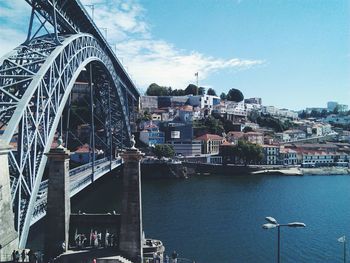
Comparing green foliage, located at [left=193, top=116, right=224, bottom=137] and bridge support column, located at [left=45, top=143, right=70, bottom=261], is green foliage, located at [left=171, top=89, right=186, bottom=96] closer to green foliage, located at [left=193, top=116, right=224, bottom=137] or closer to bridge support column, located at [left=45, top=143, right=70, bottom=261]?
green foliage, located at [left=193, top=116, right=224, bottom=137]

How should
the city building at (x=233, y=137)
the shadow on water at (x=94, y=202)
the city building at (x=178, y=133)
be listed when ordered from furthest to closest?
the city building at (x=233, y=137)
the city building at (x=178, y=133)
the shadow on water at (x=94, y=202)

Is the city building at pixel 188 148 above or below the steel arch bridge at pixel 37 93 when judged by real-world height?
below

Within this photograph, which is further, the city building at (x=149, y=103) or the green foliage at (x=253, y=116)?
the green foliage at (x=253, y=116)

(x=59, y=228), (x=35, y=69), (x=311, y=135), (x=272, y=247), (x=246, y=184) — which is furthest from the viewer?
(x=311, y=135)

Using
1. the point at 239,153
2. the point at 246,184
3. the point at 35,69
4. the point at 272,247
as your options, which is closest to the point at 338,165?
the point at 239,153

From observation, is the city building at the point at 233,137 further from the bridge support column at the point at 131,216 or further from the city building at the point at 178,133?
the bridge support column at the point at 131,216

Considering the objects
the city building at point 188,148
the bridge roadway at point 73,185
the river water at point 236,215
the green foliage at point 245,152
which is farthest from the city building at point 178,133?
the bridge roadway at point 73,185

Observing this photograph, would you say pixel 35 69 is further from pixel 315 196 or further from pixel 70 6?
pixel 315 196

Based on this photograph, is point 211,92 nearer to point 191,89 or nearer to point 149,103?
point 191,89
